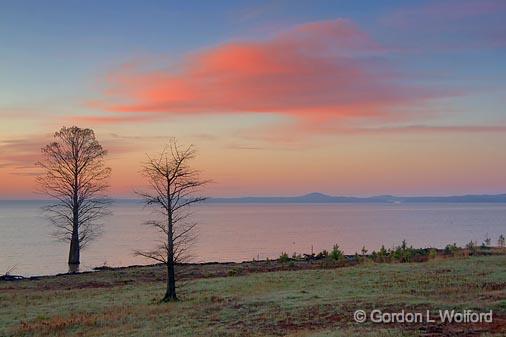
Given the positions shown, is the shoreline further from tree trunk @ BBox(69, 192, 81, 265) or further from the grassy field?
tree trunk @ BBox(69, 192, 81, 265)

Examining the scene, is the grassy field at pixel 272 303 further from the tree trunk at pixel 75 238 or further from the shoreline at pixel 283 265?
the tree trunk at pixel 75 238

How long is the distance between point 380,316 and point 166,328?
6217mm

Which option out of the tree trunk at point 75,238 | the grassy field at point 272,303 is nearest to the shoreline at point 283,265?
the grassy field at point 272,303

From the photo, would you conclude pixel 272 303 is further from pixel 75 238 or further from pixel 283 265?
pixel 75 238

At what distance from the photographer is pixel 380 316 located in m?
16.3

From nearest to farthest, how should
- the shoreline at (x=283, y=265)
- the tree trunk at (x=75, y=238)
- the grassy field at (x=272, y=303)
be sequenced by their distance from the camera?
the grassy field at (x=272, y=303) < the shoreline at (x=283, y=265) < the tree trunk at (x=75, y=238)

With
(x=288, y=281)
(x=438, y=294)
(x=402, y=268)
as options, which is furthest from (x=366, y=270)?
(x=438, y=294)

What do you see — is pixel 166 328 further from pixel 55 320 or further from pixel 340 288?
pixel 340 288

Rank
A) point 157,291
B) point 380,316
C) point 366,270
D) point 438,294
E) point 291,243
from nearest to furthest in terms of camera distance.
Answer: point 380,316
point 438,294
point 157,291
point 366,270
point 291,243

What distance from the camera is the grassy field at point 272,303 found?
16141 millimetres

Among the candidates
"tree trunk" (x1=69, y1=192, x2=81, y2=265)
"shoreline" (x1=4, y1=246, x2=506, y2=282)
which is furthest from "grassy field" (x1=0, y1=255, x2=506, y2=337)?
"tree trunk" (x1=69, y1=192, x2=81, y2=265)

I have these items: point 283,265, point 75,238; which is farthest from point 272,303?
point 75,238

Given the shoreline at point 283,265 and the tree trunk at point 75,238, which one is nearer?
the shoreline at point 283,265

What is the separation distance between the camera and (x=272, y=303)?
2047cm
